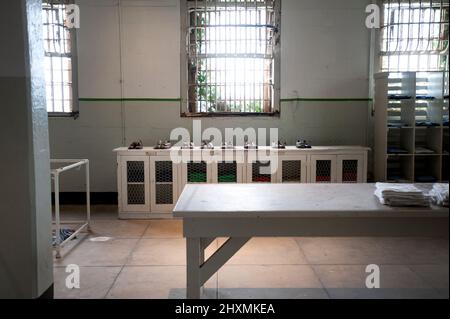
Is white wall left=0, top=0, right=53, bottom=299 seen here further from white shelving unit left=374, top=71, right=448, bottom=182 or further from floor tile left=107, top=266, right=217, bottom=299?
white shelving unit left=374, top=71, right=448, bottom=182

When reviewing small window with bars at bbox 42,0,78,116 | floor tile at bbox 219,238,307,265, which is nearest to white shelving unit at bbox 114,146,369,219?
floor tile at bbox 219,238,307,265

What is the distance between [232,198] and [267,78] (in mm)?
3415

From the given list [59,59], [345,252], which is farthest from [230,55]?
[345,252]

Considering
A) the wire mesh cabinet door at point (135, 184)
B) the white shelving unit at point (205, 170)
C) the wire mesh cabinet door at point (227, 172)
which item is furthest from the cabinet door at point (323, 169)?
the wire mesh cabinet door at point (135, 184)

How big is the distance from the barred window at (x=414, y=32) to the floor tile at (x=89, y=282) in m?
4.38

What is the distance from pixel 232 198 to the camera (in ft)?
8.11

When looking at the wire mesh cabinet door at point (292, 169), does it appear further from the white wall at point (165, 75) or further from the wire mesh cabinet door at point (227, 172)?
the white wall at point (165, 75)

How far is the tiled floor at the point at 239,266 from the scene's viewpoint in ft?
9.68

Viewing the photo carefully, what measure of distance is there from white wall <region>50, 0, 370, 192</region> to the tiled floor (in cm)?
162

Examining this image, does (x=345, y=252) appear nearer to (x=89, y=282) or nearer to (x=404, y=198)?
(x=404, y=198)

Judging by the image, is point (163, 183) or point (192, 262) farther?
point (163, 183)

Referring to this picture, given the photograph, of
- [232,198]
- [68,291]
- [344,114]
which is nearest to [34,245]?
[68,291]

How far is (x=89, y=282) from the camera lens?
3.16 meters

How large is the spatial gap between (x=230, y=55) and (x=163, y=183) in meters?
1.94
